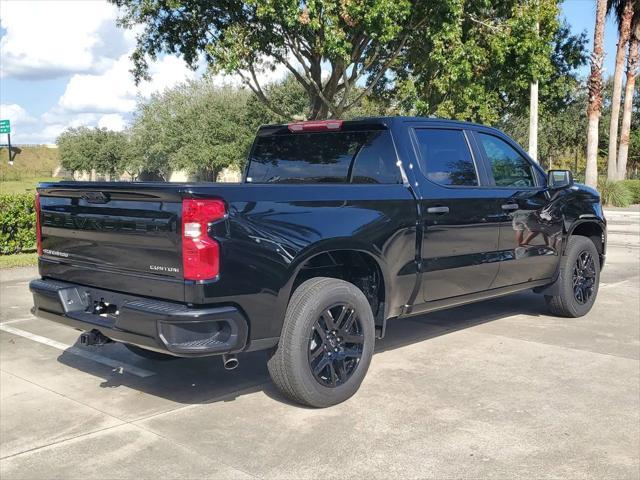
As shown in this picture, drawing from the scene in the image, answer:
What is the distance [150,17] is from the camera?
1644cm

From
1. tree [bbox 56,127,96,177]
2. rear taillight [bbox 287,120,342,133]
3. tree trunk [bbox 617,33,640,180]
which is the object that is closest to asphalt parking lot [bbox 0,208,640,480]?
rear taillight [bbox 287,120,342,133]

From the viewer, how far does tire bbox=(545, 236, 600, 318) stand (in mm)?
6789

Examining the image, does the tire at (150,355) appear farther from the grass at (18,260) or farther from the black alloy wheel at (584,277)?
the grass at (18,260)

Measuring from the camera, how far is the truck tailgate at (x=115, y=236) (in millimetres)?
3746

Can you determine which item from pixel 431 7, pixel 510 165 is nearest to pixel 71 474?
pixel 510 165

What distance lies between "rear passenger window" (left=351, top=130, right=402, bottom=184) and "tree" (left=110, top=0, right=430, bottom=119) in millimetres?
8475

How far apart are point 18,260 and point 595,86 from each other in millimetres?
22504

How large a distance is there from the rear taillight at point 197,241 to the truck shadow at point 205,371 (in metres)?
1.30

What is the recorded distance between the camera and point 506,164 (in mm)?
6035

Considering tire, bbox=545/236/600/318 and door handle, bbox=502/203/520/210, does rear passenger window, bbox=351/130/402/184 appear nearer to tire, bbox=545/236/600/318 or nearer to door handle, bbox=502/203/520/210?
door handle, bbox=502/203/520/210

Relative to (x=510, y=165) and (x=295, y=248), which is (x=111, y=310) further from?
(x=510, y=165)

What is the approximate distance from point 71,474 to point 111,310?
111cm

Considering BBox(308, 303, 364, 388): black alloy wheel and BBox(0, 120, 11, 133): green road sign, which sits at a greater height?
BBox(0, 120, 11, 133): green road sign

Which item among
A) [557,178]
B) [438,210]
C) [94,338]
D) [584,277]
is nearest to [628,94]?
[584,277]
